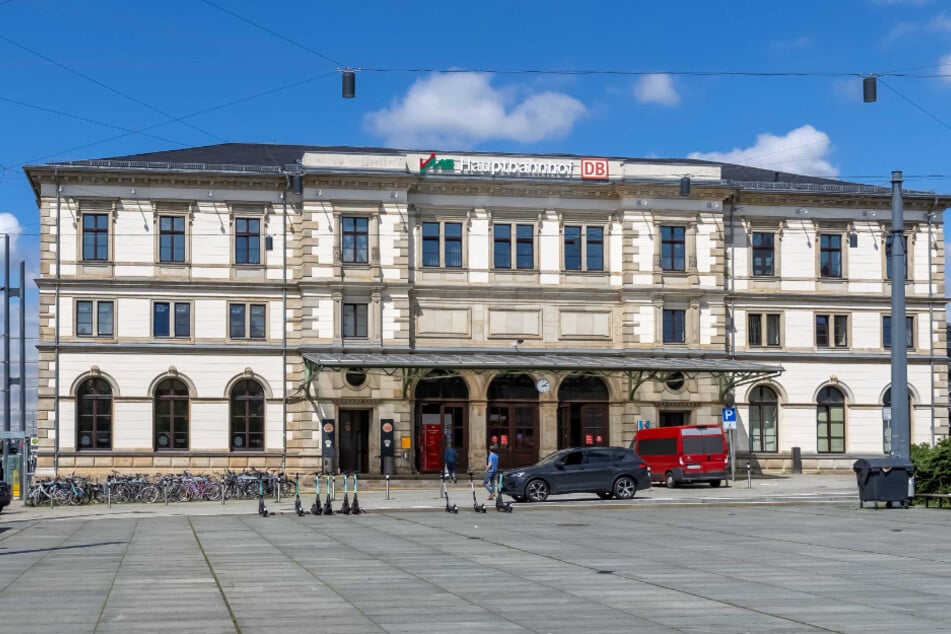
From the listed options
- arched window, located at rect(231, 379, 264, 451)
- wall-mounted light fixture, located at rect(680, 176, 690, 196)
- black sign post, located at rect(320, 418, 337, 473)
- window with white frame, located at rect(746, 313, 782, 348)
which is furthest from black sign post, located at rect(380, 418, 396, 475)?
window with white frame, located at rect(746, 313, 782, 348)

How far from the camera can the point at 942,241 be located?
191 feet

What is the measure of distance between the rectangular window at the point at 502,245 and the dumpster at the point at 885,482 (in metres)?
23.5

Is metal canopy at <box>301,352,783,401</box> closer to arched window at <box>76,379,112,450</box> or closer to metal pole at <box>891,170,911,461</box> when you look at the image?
arched window at <box>76,379,112,450</box>

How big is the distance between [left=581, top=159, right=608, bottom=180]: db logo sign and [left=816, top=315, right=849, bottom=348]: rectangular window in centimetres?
1134

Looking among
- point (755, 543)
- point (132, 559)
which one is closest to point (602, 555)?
point (755, 543)

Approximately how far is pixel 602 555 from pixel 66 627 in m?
10.1

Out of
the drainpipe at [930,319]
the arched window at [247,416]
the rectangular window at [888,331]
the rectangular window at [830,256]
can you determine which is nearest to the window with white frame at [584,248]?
the rectangular window at [830,256]

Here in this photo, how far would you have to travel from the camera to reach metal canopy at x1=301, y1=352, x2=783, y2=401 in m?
49.3

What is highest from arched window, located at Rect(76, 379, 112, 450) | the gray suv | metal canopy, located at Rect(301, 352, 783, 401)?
metal canopy, located at Rect(301, 352, 783, 401)

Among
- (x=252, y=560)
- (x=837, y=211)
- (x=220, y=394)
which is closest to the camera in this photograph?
(x=252, y=560)

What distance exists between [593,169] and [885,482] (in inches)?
957

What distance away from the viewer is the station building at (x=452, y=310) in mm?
51344

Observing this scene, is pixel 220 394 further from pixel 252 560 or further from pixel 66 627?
pixel 66 627

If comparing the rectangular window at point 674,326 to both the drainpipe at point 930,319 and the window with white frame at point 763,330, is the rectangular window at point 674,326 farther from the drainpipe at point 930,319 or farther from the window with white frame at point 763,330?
the drainpipe at point 930,319
